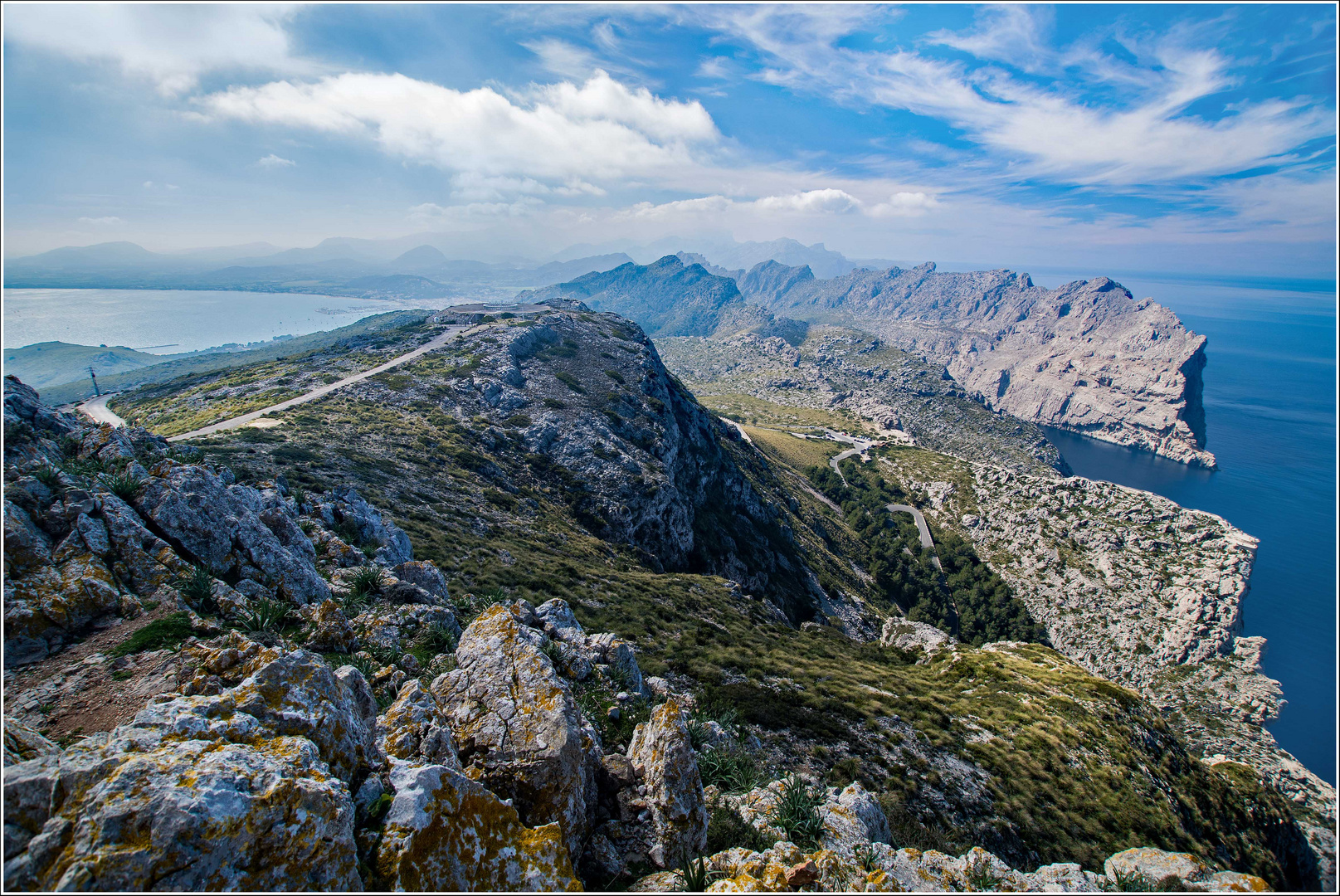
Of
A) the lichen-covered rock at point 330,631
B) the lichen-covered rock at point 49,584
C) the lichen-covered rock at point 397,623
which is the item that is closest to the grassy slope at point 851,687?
the lichen-covered rock at point 397,623

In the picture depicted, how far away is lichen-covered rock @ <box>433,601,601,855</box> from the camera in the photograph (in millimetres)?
10055

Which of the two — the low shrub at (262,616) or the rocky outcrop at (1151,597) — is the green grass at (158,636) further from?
the rocky outcrop at (1151,597)

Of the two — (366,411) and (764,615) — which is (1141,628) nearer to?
(764,615)

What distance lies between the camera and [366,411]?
60219mm

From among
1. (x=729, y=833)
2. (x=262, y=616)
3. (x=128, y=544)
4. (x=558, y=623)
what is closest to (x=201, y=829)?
(x=262, y=616)

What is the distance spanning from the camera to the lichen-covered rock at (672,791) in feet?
34.6

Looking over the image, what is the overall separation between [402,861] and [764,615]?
160ft

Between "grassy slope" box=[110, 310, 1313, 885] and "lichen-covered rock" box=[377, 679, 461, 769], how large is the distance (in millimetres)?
17076

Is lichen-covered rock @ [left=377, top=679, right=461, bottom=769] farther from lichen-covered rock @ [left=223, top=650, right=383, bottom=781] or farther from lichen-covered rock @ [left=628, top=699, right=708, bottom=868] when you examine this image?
lichen-covered rock @ [left=628, top=699, right=708, bottom=868]

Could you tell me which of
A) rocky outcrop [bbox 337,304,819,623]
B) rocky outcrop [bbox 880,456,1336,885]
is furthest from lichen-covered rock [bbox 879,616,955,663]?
rocky outcrop [bbox 880,456,1336,885]

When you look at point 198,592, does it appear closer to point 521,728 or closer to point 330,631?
point 330,631

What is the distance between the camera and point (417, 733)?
1005 cm

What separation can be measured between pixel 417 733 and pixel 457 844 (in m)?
3.03

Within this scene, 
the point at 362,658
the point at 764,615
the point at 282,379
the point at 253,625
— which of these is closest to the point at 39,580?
the point at 253,625
